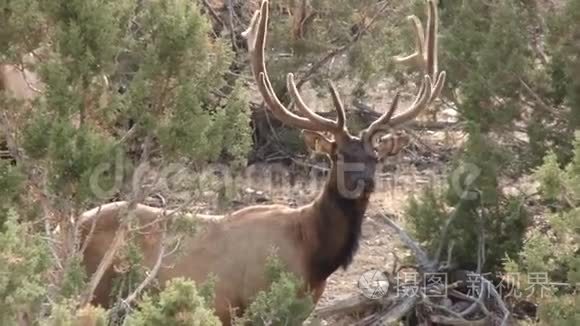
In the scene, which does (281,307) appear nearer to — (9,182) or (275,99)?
(9,182)

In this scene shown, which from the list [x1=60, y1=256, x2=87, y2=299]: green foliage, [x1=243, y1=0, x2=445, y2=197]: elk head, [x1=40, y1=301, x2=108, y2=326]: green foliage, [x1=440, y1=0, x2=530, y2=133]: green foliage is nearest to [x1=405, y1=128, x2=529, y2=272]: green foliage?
[x1=440, y1=0, x2=530, y2=133]: green foliage

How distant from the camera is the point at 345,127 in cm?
785

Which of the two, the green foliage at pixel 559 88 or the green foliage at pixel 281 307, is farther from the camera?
the green foliage at pixel 559 88

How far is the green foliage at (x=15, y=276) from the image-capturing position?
470 cm

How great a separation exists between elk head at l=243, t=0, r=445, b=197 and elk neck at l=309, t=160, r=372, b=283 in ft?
0.36

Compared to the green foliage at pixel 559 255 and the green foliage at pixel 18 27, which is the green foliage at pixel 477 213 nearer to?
the green foliage at pixel 559 255

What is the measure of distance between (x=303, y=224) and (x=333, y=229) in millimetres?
197

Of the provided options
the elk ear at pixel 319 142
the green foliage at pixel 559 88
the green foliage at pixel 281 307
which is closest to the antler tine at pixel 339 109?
the elk ear at pixel 319 142

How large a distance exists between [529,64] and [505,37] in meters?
0.27

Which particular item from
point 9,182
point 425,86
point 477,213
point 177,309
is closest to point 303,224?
point 425,86

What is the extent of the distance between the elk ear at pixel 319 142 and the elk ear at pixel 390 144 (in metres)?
0.32

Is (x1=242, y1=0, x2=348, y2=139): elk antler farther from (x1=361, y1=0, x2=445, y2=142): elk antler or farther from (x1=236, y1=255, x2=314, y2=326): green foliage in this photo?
(x1=236, y1=255, x2=314, y2=326): green foliage

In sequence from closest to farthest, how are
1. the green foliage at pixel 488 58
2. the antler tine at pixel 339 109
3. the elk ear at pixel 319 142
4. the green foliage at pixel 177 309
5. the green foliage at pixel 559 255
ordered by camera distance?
the green foliage at pixel 177 309 < the green foliage at pixel 559 255 < the antler tine at pixel 339 109 < the elk ear at pixel 319 142 < the green foliage at pixel 488 58

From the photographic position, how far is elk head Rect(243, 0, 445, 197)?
7.61m
